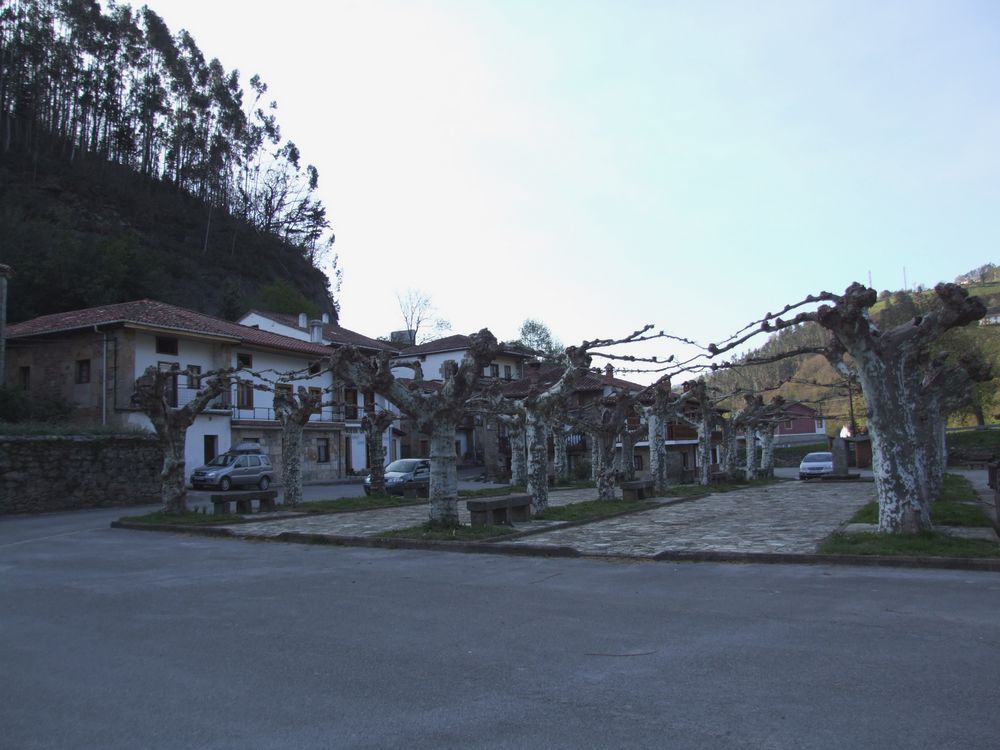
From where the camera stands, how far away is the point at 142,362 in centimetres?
3603

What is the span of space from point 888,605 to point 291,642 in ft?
19.3

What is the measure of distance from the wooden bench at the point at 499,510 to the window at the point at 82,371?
28.8 meters

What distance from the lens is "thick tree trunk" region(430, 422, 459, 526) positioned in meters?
14.9

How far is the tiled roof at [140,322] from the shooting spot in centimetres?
3556

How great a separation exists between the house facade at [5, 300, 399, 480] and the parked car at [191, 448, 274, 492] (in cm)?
369

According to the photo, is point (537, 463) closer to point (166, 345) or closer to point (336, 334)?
point (166, 345)

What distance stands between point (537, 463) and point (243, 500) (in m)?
8.52

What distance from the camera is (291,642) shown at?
654 centimetres

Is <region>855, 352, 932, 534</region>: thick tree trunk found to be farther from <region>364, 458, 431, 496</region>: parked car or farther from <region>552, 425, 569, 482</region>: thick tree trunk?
<region>552, 425, 569, 482</region>: thick tree trunk

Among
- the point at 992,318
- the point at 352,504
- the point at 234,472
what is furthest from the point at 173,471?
the point at 992,318

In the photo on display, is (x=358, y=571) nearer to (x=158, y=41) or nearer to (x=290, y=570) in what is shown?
(x=290, y=570)

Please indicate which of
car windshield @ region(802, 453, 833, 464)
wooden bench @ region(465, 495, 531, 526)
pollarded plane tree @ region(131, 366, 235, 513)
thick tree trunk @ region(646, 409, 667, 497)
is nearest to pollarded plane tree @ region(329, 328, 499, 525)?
wooden bench @ region(465, 495, 531, 526)

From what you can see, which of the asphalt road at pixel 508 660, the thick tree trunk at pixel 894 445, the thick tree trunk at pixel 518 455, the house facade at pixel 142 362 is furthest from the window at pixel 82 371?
the thick tree trunk at pixel 894 445

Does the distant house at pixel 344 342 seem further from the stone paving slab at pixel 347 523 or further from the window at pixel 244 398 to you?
the stone paving slab at pixel 347 523
